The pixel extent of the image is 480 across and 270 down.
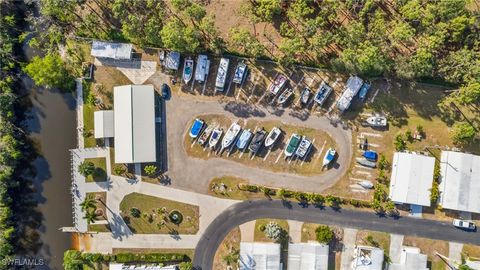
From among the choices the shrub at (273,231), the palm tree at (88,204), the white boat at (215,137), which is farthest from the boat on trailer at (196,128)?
the palm tree at (88,204)

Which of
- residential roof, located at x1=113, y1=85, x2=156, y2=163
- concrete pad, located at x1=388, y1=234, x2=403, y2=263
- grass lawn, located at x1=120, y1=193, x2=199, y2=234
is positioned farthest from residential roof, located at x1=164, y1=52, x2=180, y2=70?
concrete pad, located at x1=388, y1=234, x2=403, y2=263

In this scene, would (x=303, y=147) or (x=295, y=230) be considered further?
(x=295, y=230)

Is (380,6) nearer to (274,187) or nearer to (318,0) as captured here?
(318,0)

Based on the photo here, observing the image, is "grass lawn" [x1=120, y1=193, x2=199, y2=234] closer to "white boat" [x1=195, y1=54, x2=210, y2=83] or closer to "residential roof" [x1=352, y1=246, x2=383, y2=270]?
"white boat" [x1=195, y1=54, x2=210, y2=83]

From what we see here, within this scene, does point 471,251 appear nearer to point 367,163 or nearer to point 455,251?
point 455,251

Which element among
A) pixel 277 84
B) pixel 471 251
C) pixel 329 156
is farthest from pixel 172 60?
pixel 471 251

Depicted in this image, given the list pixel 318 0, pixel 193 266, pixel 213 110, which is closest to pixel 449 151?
pixel 318 0
